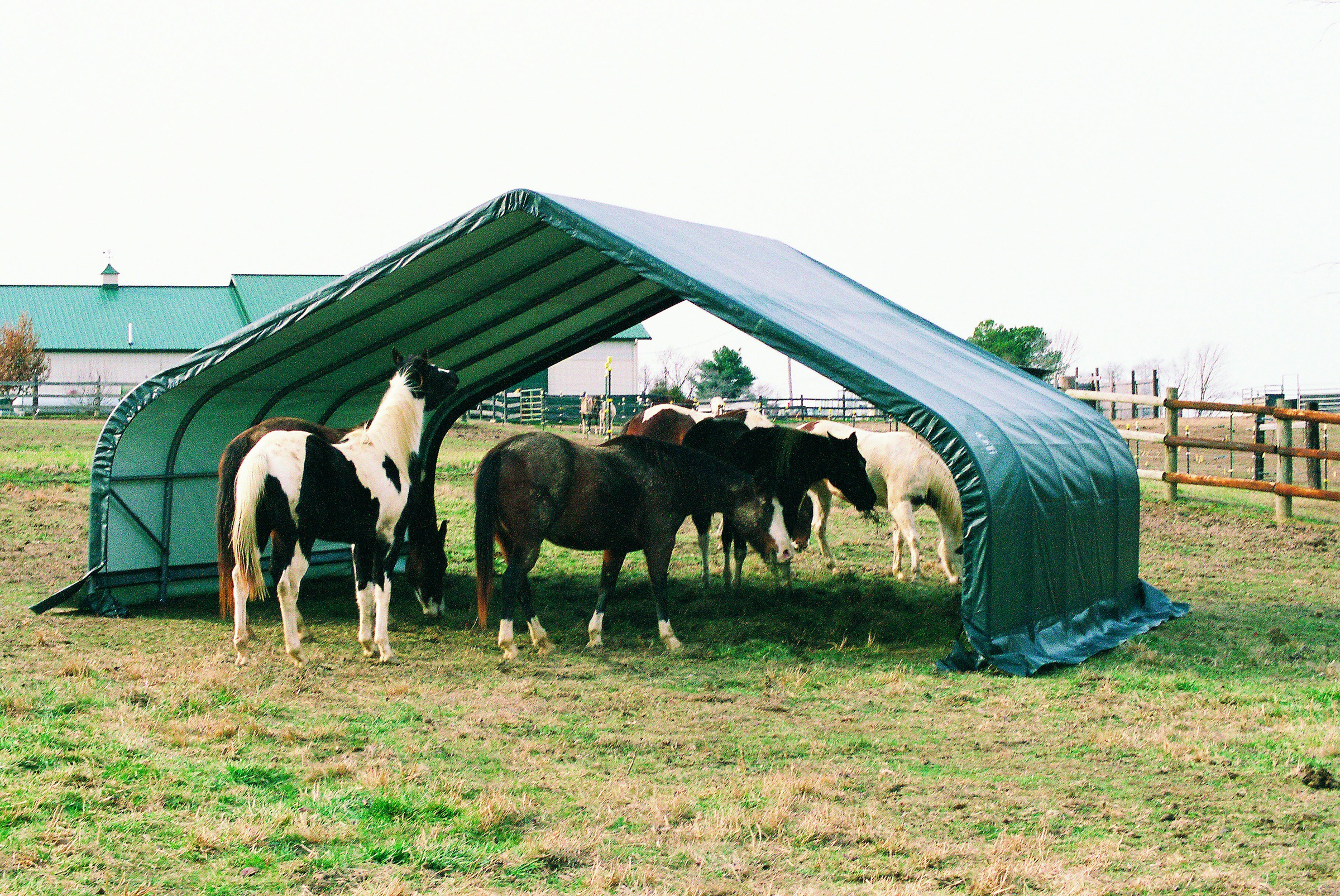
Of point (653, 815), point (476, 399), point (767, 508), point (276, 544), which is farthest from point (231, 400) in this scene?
point (653, 815)

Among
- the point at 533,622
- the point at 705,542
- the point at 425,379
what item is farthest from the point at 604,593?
the point at 705,542

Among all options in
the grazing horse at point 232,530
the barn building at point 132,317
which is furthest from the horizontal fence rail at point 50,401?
the grazing horse at point 232,530

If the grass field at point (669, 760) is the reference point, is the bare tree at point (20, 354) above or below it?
above

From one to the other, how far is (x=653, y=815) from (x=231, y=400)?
7347mm

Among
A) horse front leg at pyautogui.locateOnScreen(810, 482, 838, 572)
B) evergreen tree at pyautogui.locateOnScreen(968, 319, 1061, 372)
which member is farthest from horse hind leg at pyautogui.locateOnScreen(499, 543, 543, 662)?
evergreen tree at pyautogui.locateOnScreen(968, 319, 1061, 372)

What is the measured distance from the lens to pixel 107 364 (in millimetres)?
42125

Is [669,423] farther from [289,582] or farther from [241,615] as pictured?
[241,615]

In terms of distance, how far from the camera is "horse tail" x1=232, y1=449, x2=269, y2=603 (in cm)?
684

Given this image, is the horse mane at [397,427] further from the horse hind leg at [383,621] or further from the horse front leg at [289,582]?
the horse front leg at [289,582]

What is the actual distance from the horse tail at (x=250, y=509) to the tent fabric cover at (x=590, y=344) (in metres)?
1.76

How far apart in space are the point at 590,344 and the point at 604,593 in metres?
4.04

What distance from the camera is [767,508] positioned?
335 inches

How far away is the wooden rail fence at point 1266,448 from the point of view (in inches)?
563

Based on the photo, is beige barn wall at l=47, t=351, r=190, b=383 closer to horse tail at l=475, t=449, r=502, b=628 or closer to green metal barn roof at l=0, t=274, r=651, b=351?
green metal barn roof at l=0, t=274, r=651, b=351
